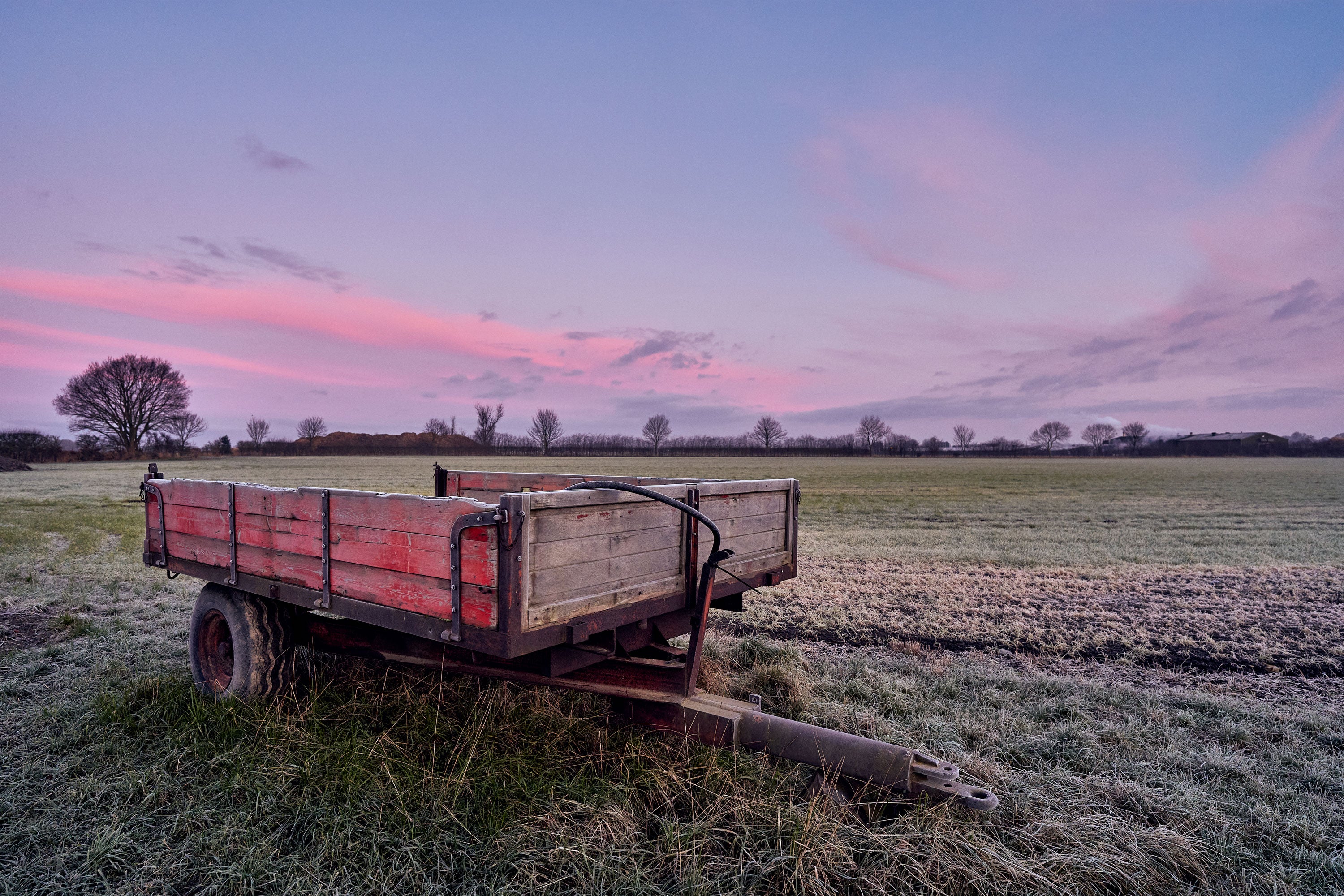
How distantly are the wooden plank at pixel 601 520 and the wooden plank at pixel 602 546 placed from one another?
0.7 inches

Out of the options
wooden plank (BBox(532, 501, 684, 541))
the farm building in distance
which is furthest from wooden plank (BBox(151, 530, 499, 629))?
the farm building in distance

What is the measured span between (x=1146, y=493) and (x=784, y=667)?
1173 inches

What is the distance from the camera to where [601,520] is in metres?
3.28

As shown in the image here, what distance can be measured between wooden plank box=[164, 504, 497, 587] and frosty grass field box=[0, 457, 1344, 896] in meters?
1.08

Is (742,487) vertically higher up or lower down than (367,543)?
higher up

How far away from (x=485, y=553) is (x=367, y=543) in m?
0.88

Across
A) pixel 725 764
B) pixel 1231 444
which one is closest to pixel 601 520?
pixel 725 764

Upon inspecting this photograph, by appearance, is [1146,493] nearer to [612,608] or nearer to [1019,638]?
[1019,638]

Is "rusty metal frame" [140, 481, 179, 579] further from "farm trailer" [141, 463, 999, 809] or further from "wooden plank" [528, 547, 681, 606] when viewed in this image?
"wooden plank" [528, 547, 681, 606]

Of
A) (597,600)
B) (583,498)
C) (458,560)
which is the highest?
(583,498)

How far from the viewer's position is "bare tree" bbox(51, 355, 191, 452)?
59.9 meters

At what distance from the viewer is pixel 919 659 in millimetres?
6188

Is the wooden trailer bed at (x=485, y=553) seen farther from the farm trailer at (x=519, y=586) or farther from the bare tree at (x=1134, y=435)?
the bare tree at (x=1134, y=435)

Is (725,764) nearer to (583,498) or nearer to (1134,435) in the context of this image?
(583,498)
